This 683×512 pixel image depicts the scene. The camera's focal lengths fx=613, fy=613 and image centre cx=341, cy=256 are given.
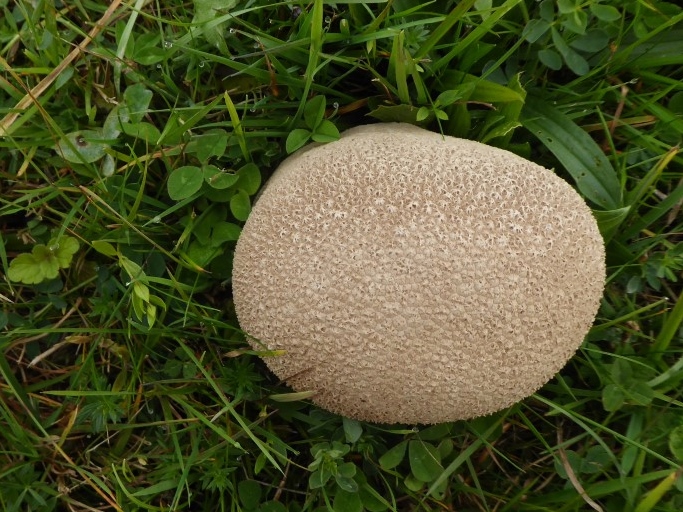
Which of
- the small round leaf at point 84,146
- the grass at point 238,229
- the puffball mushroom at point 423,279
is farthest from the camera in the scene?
the small round leaf at point 84,146

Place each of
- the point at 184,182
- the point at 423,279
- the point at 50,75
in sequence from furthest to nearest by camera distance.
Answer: the point at 50,75 → the point at 184,182 → the point at 423,279

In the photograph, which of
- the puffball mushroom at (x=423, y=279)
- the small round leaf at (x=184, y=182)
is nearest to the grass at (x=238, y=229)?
the small round leaf at (x=184, y=182)

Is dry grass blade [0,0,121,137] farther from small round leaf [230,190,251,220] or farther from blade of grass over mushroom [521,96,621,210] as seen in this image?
blade of grass over mushroom [521,96,621,210]

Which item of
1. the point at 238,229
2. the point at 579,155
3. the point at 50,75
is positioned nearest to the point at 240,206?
the point at 238,229

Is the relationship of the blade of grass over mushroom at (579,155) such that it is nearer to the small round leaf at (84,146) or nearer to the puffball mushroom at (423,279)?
the puffball mushroom at (423,279)

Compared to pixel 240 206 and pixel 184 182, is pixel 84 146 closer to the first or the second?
pixel 184 182

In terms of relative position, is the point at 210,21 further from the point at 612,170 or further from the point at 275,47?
the point at 612,170
